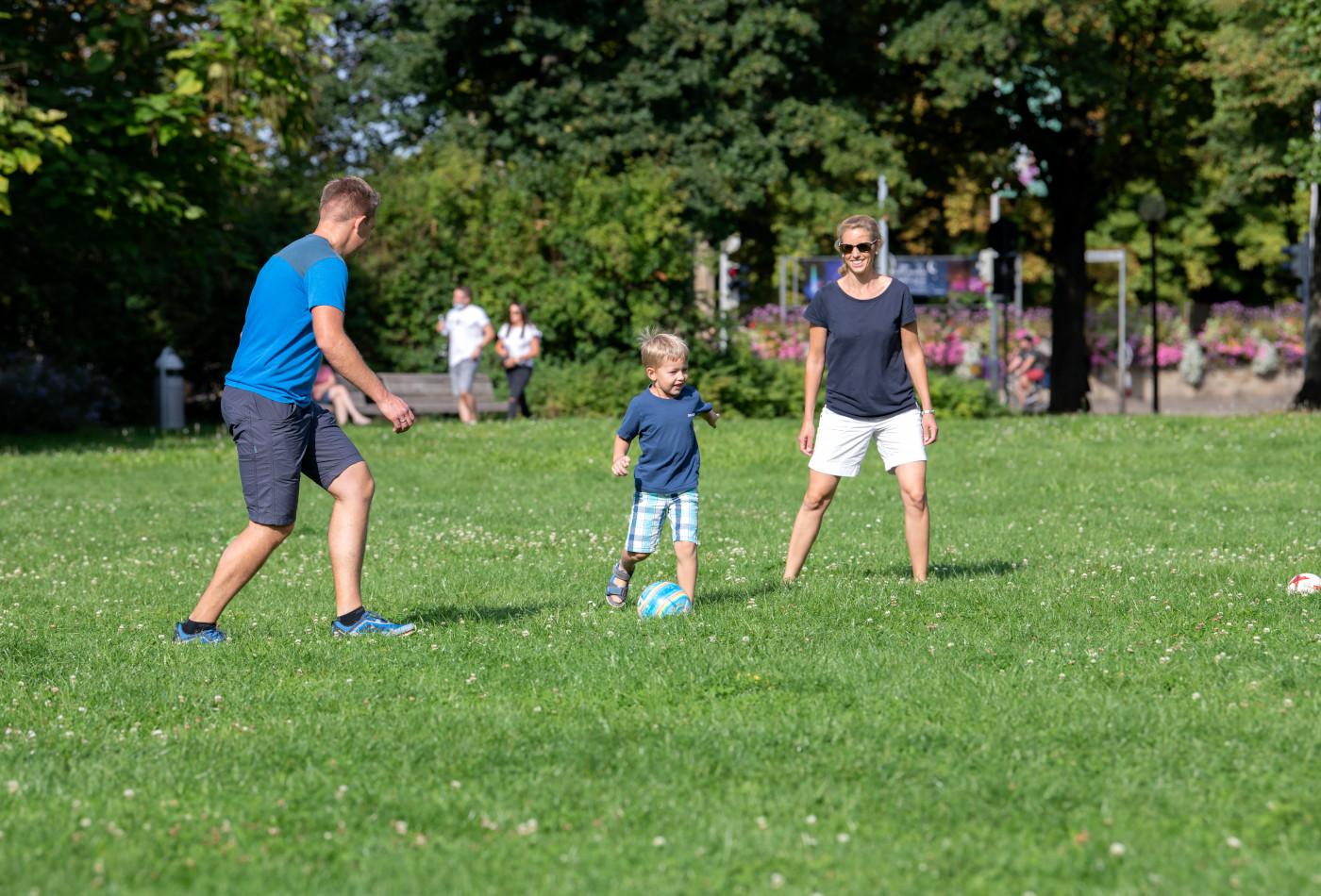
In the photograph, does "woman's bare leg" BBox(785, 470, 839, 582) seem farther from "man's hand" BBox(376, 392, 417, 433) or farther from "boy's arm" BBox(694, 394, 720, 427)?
"man's hand" BBox(376, 392, 417, 433)

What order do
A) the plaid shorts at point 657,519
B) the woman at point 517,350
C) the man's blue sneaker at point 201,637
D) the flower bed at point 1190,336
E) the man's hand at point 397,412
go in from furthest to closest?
the flower bed at point 1190,336, the woman at point 517,350, the plaid shorts at point 657,519, the man's blue sneaker at point 201,637, the man's hand at point 397,412

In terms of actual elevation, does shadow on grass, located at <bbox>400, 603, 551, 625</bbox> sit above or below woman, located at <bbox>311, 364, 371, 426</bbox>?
below

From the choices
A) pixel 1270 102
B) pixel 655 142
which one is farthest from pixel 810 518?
pixel 655 142

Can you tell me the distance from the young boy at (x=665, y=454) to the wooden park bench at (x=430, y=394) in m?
18.2

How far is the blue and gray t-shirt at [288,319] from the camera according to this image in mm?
7105

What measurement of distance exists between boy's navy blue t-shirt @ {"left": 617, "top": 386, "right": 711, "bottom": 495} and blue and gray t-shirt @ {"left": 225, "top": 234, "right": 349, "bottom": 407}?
5.49 feet

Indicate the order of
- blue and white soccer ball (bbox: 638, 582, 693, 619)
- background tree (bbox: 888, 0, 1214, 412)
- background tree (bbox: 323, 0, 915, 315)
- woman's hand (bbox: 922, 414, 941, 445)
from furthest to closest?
background tree (bbox: 323, 0, 915, 315)
background tree (bbox: 888, 0, 1214, 412)
woman's hand (bbox: 922, 414, 941, 445)
blue and white soccer ball (bbox: 638, 582, 693, 619)

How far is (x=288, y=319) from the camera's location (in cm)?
716

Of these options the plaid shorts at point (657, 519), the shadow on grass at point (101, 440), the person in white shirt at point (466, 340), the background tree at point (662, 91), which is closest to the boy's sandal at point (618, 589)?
the plaid shorts at point (657, 519)

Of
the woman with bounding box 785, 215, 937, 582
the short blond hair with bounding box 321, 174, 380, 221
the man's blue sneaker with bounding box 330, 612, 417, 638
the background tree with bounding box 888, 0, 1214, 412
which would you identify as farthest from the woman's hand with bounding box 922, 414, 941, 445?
the background tree with bounding box 888, 0, 1214, 412

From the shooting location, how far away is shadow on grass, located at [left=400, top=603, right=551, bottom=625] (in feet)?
26.8

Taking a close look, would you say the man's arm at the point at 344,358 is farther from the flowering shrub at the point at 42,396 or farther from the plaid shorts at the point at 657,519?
the flowering shrub at the point at 42,396

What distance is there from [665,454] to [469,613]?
1.34 meters

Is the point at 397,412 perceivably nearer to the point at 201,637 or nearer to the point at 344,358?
the point at 344,358
